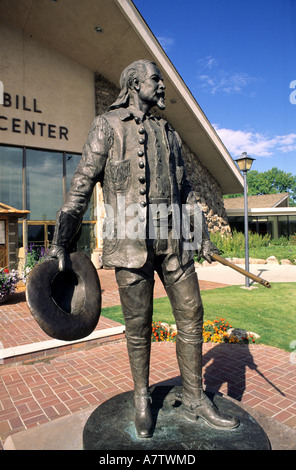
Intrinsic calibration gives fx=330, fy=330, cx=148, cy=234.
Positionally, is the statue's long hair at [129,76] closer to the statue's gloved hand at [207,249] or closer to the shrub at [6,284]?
the statue's gloved hand at [207,249]

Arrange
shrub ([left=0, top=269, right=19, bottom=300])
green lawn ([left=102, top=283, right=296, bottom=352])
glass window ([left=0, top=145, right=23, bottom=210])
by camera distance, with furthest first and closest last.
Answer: glass window ([left=0, top=145, right=23, bottom=210]) → shrub ([left=0, top=269, right=19, bottom=300]) → green lawn ([left=102, top=283, right=296, bottom=352])

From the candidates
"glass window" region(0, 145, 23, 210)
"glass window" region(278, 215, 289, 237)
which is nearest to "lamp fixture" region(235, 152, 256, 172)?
"glass window" region(0, 145, 23, 210)

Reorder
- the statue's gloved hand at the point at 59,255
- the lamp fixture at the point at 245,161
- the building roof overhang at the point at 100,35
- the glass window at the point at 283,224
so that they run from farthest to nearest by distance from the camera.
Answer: the glass window at the point at 283,224, the building roof overhang at the point at 100,35, the lamp fixture at the point at 245,161, the statue's gloved hand at the point at 59,255

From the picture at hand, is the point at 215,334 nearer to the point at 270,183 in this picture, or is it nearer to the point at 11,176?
the point at 11,176

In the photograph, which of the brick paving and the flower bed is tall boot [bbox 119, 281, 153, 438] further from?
the flower bed

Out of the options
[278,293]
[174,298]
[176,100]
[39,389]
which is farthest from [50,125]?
[174,298]

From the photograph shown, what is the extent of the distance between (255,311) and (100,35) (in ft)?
37.0

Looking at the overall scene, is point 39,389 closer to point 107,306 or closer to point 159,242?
point 159,242

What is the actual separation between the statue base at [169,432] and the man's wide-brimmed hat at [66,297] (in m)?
0.68

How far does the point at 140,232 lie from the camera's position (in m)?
2.27

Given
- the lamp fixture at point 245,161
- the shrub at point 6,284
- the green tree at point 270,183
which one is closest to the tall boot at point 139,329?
the shrub at point 6,284

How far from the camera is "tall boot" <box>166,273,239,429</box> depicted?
7.58ft

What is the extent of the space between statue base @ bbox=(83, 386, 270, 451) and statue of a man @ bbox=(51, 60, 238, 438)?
0.09m

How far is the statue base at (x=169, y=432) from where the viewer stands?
2027 mm
